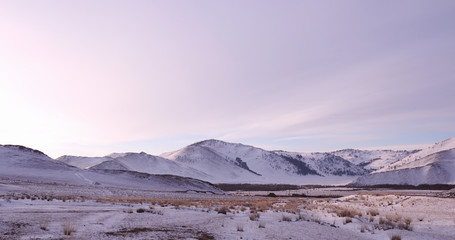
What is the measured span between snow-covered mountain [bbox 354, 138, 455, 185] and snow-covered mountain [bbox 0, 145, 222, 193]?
101999 millimetres

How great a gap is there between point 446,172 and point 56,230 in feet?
573

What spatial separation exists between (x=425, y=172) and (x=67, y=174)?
14399 cm

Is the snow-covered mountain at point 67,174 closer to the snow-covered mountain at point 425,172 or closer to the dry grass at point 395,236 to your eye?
the dry grass at point 395,236

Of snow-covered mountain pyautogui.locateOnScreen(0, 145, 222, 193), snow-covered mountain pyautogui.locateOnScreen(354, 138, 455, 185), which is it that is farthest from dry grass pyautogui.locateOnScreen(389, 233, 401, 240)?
snow-covered mountain pyautogui.locateOnScreen(354, 138, 455, 185)

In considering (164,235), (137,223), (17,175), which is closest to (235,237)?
(164,235)

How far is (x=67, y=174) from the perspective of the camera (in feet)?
280

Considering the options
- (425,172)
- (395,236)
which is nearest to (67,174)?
(395,236)

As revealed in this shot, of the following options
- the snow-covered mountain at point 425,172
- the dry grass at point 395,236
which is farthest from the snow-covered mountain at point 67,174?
the snow-covered mountain at point 425,172

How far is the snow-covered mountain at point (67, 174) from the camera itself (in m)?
79.4

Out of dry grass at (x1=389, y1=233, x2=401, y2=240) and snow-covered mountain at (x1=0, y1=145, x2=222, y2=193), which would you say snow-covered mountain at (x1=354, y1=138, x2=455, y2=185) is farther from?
dry grass at (x1=389, y1=233, x2=401, y2=240)

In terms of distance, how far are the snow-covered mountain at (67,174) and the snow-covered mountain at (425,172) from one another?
10200 centimetres

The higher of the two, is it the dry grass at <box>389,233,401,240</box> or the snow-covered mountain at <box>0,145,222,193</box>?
the snow-covered mountain at <box>0,145,222,193</box>

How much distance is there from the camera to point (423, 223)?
19.3 metres

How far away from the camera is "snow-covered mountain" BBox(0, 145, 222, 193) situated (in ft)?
260
